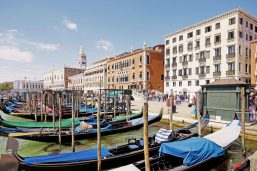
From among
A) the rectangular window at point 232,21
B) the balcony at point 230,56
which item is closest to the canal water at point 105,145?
the balcony at point 230,56

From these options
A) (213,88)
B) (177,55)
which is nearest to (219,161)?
(213,88)

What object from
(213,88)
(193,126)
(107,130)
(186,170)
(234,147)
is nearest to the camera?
(186,170)

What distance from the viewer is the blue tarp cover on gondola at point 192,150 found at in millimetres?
6651

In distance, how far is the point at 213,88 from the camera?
45.7ft

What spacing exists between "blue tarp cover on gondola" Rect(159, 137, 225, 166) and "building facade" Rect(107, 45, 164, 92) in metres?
32.9

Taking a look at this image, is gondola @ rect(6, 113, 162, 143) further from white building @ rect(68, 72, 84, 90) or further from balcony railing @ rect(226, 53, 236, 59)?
white building @ rect(68, 72, 84, 90)

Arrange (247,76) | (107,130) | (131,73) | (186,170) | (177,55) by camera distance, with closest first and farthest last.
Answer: (186,170) < (107,130) < (247,76) < (177,55) < (131,73)

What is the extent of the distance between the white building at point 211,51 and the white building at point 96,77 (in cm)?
2145

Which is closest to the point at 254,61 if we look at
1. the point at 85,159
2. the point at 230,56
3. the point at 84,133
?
the point at 230,56

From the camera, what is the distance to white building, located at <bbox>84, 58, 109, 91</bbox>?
179 feet

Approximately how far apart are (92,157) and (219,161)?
5.15 meters

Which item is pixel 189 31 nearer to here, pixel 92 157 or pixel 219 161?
pixel 219 161

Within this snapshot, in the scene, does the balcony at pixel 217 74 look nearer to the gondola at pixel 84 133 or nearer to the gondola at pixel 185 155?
the gondola at pixel 84 133

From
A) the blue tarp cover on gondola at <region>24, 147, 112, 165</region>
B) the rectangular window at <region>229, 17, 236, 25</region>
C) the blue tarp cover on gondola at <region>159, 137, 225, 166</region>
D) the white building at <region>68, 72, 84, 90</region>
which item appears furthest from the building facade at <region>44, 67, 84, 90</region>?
the blue tarp cover on gondola at <region>159, 137, 225, 166</region>
